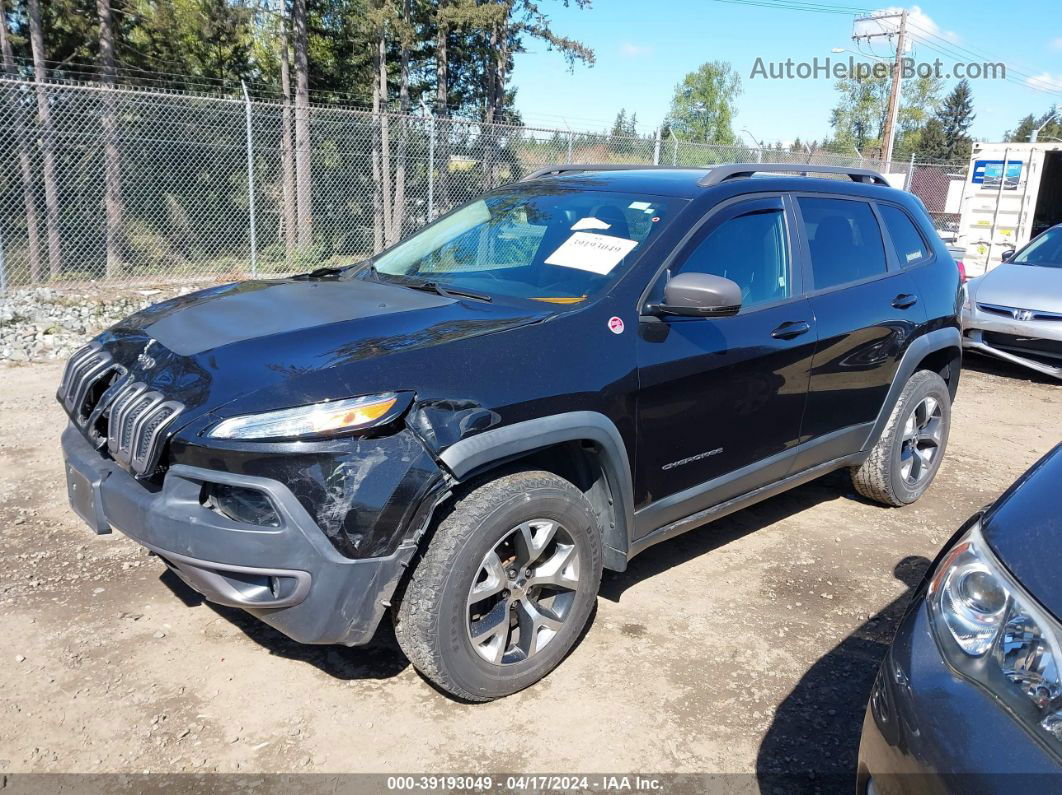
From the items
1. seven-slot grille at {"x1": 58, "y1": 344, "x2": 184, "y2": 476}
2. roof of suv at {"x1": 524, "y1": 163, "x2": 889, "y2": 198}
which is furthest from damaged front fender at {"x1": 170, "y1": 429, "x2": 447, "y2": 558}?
roof of suv at {"x1": 524, "y1": 163, "x2": 889, "y2": 198}

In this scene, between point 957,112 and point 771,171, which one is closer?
point 771,171

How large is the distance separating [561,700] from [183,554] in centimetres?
141

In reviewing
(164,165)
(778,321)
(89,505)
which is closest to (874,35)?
(164,165)

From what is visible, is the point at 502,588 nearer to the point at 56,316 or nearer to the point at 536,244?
the point at 536,244

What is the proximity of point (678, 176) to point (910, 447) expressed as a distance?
89.8 inches

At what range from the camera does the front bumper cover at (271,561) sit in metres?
2.40

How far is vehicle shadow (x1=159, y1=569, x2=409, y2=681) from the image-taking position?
3.08m

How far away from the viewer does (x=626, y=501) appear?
3107 mm

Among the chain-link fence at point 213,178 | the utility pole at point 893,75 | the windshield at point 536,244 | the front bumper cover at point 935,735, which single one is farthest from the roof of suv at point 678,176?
the utility pole at point 893,75

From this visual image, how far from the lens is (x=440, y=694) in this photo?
9.71 feet

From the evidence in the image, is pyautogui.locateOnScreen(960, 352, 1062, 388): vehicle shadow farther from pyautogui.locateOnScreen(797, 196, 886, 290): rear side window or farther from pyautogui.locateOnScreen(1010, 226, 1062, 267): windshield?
pyautogui.locateOnScreen(797, 196, 886, 290): rear side window

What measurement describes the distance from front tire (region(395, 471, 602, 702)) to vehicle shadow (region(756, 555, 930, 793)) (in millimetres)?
809

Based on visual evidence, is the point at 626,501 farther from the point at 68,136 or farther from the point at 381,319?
the point at 68,136

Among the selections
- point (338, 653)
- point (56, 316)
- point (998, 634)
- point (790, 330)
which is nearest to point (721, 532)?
point (790, 330)
